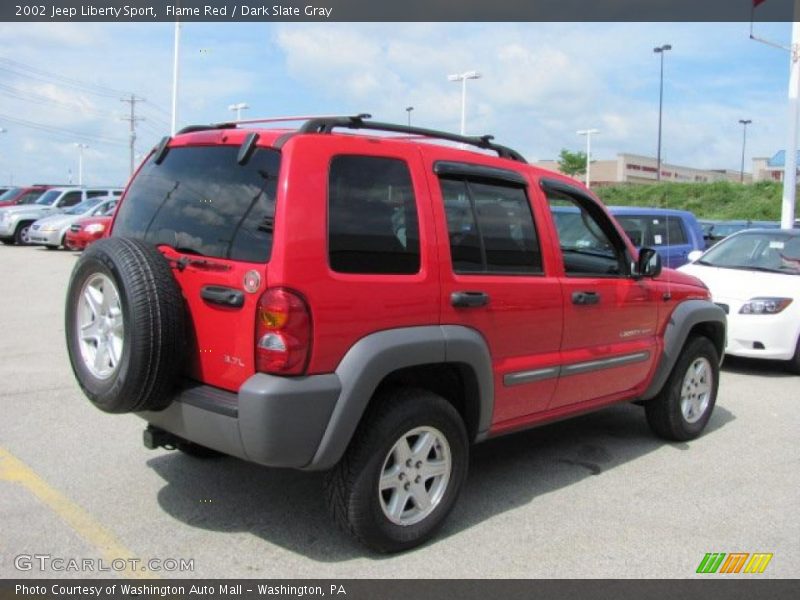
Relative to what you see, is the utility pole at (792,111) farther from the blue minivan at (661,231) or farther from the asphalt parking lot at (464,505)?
the asphalt parking lot at (464,505)

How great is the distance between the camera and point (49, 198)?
1037 inches

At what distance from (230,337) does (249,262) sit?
1.12 feet

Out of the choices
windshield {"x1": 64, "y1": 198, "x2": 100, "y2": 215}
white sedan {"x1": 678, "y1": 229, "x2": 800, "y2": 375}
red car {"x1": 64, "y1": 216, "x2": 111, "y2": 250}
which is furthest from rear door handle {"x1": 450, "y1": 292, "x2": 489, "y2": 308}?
windshield {"x1": 64, "y1": 198, "x2": 100, "y2": 215}

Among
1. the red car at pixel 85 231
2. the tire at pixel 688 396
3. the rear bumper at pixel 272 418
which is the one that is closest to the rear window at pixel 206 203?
the rear bumper at pixel 272 418

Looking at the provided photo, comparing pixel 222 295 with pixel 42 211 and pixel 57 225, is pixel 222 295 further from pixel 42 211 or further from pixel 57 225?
pixel 42 211

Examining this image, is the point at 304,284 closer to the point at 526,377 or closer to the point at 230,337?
the point at 230,337

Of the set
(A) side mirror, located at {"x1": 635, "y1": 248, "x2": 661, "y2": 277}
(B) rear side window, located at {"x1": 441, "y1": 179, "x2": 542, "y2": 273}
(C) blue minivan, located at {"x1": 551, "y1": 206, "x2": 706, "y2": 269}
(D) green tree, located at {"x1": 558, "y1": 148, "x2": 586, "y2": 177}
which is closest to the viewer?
(B) rear side window, located at {"x1": 441, "y1": 179, "x2": 542, "y2": 273}

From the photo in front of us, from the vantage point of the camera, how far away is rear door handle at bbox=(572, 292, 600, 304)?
175 inches

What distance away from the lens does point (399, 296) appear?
351 cm

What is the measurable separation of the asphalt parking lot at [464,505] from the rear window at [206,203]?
4.71ft

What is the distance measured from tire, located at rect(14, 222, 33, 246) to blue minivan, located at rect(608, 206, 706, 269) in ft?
60.6

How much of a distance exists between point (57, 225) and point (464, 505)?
19970mm

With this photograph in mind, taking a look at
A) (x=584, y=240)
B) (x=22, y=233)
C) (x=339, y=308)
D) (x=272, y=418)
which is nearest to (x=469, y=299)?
(x=339, y=308)

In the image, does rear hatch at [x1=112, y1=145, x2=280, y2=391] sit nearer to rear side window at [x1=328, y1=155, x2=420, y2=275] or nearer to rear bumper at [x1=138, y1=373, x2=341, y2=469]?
rear bumper at [x1=138, y1=373, x2=341, y2=469]
